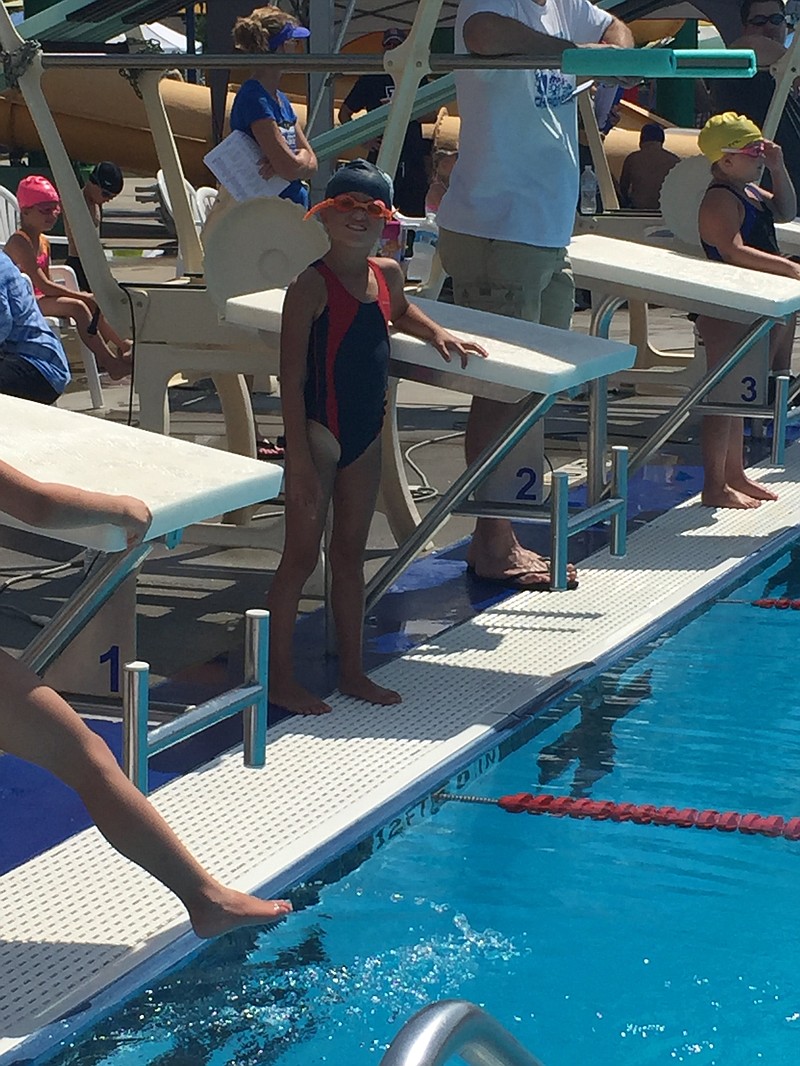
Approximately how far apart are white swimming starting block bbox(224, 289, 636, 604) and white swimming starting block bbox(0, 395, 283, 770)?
1.28 metres

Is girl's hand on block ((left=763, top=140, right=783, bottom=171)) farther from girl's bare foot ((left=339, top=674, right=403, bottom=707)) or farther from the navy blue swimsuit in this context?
girl's bare foot ((left=339, top=674, right=403, bottom=707))

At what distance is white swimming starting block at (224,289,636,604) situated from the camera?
15.6ft

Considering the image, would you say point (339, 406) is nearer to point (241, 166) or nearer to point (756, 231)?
point (241, 166)

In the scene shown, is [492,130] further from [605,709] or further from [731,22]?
[731,22]

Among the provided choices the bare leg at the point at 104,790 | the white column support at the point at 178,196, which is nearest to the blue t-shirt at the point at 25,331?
the white column support at the point at 178,196

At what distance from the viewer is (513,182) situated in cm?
558

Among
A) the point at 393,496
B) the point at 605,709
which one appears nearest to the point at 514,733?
the point at 605,709

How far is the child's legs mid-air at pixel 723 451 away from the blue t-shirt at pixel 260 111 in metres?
1.78

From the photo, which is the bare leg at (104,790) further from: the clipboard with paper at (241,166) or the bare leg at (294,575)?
the clipboard with paper at (241,166)

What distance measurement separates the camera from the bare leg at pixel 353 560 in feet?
15.6

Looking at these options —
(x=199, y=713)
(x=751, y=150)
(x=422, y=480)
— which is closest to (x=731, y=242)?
(x=751, y=150)

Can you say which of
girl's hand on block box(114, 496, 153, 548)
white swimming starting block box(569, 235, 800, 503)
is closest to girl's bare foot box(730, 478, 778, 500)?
white swimming starting block box(569, 235, 800, 503)

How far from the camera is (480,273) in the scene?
573cm

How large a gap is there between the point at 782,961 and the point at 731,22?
26.0ft
